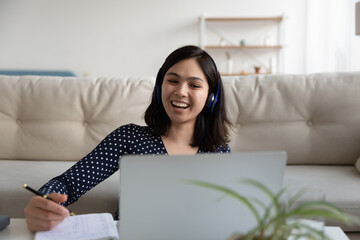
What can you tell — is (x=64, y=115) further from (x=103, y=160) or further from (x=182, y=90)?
(x=182, y=90)

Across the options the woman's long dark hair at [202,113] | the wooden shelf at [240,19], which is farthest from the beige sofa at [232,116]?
the wooden shelf at [240,19]

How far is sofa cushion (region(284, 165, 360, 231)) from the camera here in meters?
1.48

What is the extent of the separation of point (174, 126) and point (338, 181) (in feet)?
2.35

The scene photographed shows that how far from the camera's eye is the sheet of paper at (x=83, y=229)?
2.72ft

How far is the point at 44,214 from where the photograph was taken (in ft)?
2.80

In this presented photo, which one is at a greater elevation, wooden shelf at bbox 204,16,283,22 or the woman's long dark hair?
wooden shelf at bbox 204,16,283,22

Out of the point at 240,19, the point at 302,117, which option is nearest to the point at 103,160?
the point at 302,117

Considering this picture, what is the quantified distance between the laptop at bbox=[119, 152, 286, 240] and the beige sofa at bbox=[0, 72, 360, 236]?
4.23 ft

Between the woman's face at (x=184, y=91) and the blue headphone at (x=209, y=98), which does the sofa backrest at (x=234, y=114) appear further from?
the woman's face at (x=184, y=91)

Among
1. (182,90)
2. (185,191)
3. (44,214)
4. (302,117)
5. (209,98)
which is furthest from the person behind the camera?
(302,117)

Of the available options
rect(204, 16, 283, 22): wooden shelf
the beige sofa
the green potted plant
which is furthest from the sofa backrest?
rect(204, 16, 283, 22): wooden shelf

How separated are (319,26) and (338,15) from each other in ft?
2.16

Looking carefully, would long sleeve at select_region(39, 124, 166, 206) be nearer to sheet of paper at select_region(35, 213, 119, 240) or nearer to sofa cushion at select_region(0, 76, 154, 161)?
sheet of paper at select_region(35, 213, 119, 240)

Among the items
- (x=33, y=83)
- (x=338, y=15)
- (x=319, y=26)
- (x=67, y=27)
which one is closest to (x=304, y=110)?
(x=33, y=83)
